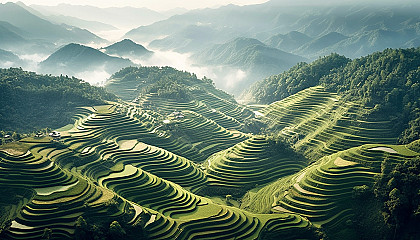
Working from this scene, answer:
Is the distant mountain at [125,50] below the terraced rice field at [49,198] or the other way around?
the other way around

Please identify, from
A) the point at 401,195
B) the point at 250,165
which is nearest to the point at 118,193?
the point at 250,165

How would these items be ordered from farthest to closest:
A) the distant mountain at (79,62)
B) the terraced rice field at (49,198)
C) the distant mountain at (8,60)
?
the distant mountain at (8,60)
the distant mountain at (79,62)
the terraced rice field at (49,198)

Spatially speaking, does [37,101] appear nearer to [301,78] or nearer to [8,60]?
[301,78]

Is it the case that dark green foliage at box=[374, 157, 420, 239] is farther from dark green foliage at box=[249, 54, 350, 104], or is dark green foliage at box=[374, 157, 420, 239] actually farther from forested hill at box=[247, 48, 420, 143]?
dark green foliage at box=[249, 54, 350, 104]

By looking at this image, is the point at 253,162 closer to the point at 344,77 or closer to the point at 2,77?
the point at 344,77

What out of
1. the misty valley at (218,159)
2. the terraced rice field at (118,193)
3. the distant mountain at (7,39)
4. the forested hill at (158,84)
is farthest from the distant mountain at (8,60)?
the terraced rice field at (118,193)

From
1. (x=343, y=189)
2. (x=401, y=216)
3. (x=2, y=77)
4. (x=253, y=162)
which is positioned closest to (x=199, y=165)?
(x=253, y=162)

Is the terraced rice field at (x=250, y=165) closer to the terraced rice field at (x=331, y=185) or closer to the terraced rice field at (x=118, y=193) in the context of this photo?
the terraced rice field at (x=118, y=193)

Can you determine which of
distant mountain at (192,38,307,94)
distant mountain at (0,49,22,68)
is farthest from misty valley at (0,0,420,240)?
distant mountain at (0,49,22,68)
